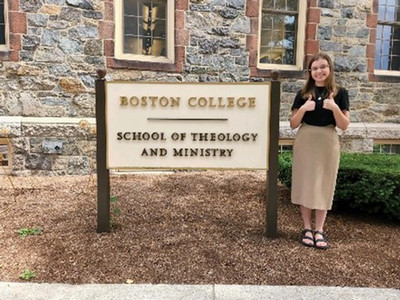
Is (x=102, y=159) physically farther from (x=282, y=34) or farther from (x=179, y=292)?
(x=282, y=34)

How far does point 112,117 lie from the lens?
124 inches

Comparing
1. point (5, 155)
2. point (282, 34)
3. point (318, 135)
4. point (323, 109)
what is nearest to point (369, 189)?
point (318, 135)

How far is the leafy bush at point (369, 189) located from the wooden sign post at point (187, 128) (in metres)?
1.05

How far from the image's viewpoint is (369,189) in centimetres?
366

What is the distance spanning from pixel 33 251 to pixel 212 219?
167 cm

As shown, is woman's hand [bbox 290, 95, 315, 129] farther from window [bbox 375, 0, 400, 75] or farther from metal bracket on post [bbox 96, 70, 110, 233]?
window [bbox 375, 0, 400, 75]

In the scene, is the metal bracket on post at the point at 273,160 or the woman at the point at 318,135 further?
the metal bracket on post at the point at 273,160

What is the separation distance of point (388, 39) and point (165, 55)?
16.0 ft

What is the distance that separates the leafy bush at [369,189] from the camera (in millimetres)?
3590

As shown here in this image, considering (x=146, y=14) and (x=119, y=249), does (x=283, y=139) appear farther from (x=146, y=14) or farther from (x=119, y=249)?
(x=119, y=249)

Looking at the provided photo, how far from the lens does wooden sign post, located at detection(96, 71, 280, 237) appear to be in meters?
3.15

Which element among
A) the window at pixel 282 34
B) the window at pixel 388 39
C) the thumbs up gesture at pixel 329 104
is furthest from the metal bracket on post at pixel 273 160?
the window at pixel 388 39

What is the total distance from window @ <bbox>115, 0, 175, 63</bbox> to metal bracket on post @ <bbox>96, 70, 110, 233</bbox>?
3.37 m

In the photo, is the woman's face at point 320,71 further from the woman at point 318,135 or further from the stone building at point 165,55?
the stone building at point 165,55
